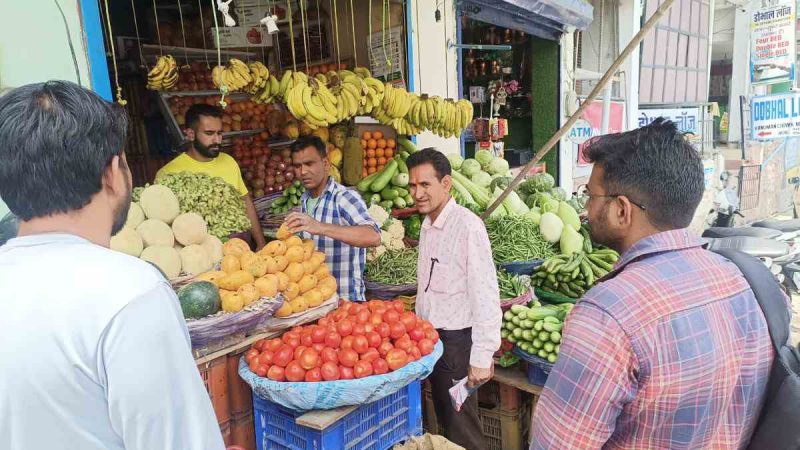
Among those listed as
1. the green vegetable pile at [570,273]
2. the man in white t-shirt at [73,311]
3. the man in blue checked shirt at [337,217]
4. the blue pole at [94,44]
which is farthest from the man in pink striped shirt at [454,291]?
the man in white t-shirt at [73,311]

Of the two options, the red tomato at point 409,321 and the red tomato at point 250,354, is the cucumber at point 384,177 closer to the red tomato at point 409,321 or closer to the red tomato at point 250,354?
the red tomato at point 409,321

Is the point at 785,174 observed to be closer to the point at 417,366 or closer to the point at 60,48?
the point at 417,366

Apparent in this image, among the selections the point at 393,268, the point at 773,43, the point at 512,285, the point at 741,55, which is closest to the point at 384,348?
the point at 393,268

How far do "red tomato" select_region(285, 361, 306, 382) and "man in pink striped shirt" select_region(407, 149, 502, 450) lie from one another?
0.96 meters

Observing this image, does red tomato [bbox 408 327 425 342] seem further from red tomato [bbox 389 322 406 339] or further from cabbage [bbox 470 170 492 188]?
cabbage [bbox 470 170 492 188]

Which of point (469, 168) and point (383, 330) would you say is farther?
point (469, 168)

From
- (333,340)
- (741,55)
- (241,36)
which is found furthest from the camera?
(741,55)

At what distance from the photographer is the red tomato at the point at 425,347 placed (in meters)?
2.69

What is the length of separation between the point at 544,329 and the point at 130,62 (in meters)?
5.53

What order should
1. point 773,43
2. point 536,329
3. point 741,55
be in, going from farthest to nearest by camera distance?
point 741,55 → point 773,43 → point 536,329

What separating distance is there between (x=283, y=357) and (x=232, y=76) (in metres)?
2.09

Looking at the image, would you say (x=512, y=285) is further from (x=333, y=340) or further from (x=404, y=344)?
(x=333, y=340)

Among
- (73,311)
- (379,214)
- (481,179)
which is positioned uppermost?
(73,311)

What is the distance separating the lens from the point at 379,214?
466 centimetres
